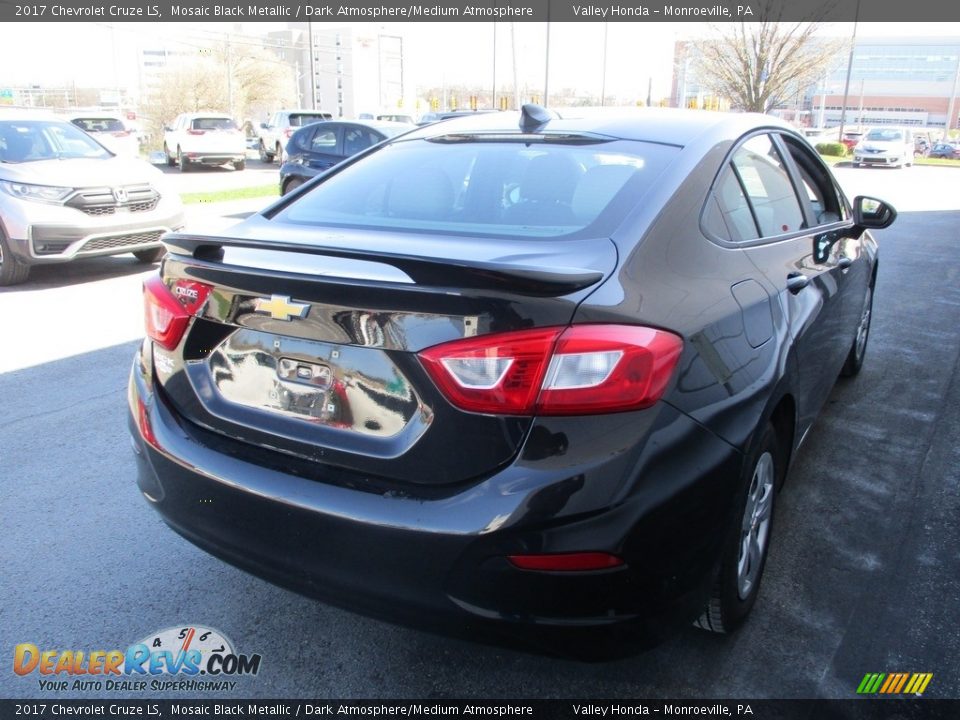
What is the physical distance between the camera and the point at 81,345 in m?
5.77

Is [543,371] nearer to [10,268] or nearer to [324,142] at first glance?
[10,268]

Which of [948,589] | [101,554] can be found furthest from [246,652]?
[948,589]

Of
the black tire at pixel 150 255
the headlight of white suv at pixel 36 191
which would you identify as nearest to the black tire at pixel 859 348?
the headlight of white suv at pixel 36 191

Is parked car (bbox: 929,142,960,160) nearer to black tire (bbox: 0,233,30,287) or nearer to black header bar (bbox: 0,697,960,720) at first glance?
black tire (bbox: 0,233,30,287)

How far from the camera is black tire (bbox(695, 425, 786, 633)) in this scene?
226 cm

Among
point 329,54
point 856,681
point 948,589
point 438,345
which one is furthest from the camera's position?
point 329,54

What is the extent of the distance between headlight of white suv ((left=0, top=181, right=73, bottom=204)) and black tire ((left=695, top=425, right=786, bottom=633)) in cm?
749

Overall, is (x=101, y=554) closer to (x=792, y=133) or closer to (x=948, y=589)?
(x=948, y=589)

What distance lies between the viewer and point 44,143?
8.72m

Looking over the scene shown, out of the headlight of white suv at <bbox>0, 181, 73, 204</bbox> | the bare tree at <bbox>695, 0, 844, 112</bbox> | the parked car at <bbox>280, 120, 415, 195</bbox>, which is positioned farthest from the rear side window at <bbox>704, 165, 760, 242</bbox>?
the bare tree at <bbox>695, 0, 844, 112</bbox>

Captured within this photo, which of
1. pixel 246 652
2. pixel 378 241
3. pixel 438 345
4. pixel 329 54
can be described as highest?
pixel 329 54

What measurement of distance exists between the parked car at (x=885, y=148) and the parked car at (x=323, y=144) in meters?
24.6

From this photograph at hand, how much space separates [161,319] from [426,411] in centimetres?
97

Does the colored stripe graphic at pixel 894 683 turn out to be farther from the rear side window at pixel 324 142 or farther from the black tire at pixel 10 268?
the rear side window at pixel 324 142
